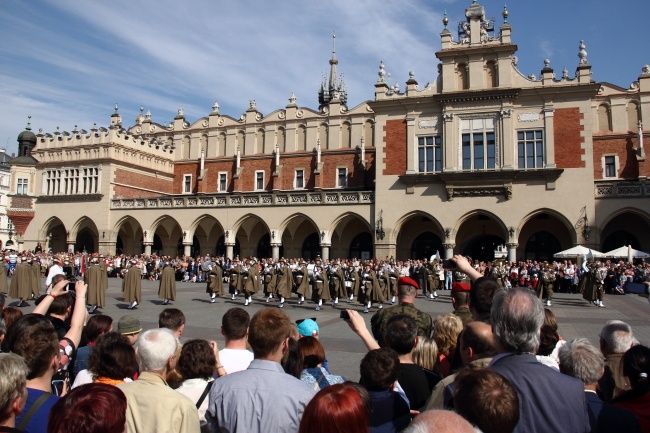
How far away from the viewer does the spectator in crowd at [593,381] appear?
311 centimetres

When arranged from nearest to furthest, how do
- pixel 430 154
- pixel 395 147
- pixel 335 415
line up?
pixel 335 415 < pixel 430 154 < pixel 395 147

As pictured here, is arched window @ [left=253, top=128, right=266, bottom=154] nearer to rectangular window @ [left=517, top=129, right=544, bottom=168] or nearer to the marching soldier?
rectangular window @ [left=517, top=129, right=544, bottom=168]

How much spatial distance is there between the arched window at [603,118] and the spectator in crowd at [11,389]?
33.4 meters

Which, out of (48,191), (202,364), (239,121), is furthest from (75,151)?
(202,364)

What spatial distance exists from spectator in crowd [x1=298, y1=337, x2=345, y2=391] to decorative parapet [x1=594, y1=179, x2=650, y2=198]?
2651cm

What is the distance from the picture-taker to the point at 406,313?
5.38m

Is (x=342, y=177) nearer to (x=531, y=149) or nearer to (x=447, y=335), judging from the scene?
(x=531, y=149)

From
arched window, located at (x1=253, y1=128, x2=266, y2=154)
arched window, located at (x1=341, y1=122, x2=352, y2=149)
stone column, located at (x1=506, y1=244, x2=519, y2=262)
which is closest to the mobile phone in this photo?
stone column, located at (x1=506, y1=244, x2=519, y2=262)

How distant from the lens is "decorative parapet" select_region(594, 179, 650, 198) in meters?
26.2

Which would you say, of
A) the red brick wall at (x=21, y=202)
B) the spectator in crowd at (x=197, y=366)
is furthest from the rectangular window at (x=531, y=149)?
the red brick wall at (x=21, y=202)

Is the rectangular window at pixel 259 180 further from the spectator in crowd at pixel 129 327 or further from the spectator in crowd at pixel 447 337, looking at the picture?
the spectator in crowd at pixel 447 337

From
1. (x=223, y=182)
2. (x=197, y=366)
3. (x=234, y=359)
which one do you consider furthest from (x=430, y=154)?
(x=197, y=366)

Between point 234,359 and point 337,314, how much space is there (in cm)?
1217

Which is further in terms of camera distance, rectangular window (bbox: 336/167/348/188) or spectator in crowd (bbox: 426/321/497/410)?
rectangular window (bbox: 336/167/348/188)
